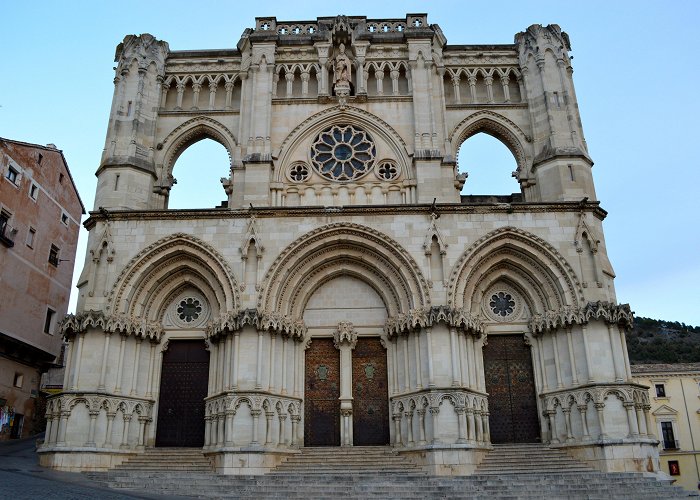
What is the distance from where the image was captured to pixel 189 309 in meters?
19.8

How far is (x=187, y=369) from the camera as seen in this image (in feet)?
63.0

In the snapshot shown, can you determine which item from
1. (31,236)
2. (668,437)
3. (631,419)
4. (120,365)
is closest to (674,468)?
(668,437)

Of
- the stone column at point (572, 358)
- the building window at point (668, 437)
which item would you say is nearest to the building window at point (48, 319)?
the stone column at point (572, 358)

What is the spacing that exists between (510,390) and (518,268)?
12.7 ft

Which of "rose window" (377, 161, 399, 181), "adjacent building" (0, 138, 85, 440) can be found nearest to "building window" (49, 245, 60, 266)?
"adjacent building" (0, 138, 85, 440)

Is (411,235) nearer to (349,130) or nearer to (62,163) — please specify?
(349,130)

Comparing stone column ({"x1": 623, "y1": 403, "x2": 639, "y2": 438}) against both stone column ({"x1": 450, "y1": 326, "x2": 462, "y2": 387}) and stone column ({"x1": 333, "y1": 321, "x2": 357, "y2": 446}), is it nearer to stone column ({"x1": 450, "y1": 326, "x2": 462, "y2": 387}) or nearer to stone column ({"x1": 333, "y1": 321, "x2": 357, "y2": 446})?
stone column ({"x1": 450, "y1": 326, "x2": 462, "y2": 387})

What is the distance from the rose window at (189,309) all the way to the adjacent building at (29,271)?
909cm

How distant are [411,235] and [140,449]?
34.3 ft

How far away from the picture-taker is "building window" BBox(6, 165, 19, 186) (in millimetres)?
25516

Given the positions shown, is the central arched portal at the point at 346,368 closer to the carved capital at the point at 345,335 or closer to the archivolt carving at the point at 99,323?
the carved capital at the point at 345,335

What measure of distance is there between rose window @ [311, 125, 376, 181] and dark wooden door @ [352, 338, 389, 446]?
6162 millimetres

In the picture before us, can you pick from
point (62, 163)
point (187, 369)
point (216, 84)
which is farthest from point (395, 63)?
point (62, 163)

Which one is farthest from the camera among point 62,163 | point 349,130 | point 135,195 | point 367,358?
point 62,163
